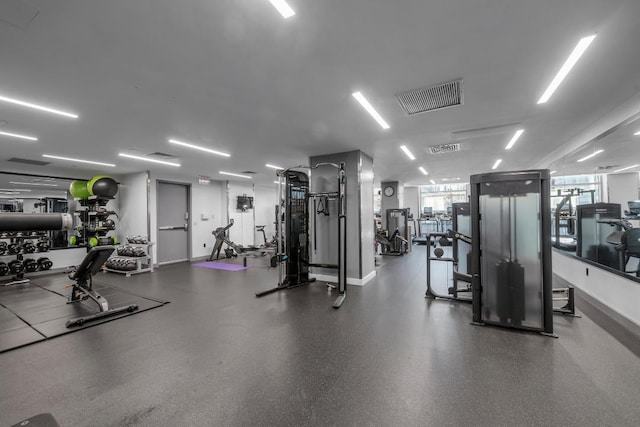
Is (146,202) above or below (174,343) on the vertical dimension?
above

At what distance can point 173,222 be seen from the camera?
8375mm

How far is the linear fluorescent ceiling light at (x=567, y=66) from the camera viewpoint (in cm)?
210

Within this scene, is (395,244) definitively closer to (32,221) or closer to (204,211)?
(204,211)

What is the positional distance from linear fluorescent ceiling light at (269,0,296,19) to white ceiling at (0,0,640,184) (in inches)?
1.7

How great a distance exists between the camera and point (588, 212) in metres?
4.79

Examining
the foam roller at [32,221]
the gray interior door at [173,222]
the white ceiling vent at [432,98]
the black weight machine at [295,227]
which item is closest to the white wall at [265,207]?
the gray interior door at [173,222]

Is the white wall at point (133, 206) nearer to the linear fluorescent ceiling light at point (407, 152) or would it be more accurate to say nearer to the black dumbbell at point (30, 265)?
the black dumbbell at point (30, 265)

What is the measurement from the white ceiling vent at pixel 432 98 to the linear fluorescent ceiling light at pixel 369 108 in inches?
14.2

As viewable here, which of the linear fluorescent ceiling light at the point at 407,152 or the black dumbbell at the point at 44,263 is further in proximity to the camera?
the black dumbbell at the point at 44,263

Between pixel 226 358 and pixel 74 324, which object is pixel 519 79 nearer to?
pixel 226 358

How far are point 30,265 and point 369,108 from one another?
8.32 meters

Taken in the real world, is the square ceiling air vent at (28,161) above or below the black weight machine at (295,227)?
above

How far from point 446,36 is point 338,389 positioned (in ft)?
9.58

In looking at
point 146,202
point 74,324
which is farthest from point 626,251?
point 146,202
